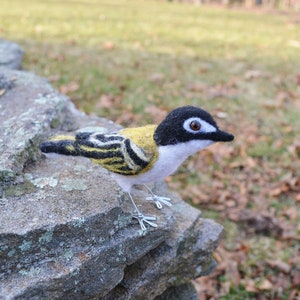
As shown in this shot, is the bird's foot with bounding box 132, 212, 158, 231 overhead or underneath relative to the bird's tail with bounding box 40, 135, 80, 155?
underneath

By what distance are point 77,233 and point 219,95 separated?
4.11 meters

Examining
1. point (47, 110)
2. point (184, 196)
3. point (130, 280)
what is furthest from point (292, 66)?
point (130, 280)

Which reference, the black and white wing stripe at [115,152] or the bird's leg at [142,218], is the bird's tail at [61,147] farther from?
the bird's leg at [142,218]

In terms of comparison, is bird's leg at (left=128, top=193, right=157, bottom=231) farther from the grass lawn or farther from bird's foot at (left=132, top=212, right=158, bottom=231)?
the grass lawn

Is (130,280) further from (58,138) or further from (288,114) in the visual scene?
(288,114)

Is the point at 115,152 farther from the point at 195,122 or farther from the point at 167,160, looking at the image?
the point at 195,122

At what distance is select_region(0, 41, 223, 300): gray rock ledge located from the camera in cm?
207

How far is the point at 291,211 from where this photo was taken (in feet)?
13.8

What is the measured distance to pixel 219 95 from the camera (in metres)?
5.88

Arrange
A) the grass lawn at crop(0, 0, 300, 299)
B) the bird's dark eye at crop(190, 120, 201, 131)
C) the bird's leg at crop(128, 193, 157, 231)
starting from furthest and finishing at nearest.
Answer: the grass lawn at crop(0, 0, 300, 299), the bird's leg at crop(128, 193, 157, 231), the bird's dark eye at crop(190, 120, 201, 131)

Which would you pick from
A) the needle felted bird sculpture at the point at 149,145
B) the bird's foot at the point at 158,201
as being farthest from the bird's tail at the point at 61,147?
the bird's foot at the point at 158,201

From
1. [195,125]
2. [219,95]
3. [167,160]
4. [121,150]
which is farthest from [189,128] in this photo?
[219,95]

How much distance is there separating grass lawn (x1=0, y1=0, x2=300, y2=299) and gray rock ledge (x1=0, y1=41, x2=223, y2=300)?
98cm

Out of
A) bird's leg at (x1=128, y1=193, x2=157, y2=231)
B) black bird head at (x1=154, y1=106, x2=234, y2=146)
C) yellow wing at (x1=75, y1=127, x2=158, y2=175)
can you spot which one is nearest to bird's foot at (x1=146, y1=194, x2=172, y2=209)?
bird's leg at (x1=128, y1=193, x2=157, y2=231)
